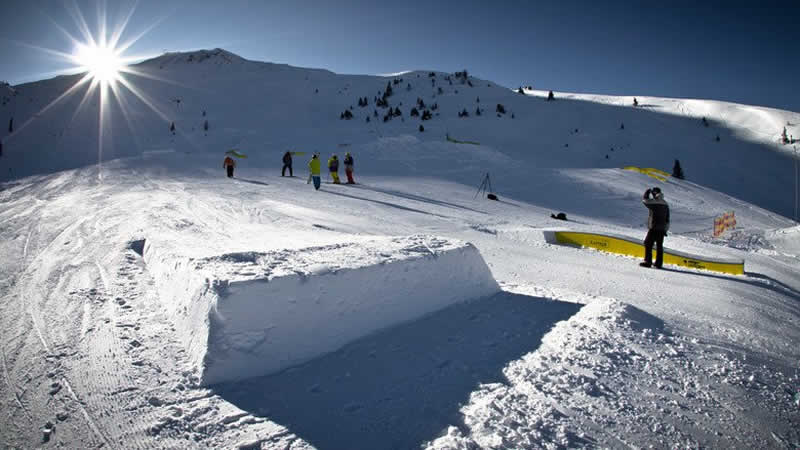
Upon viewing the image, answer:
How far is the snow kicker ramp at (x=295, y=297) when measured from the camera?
2801 mm

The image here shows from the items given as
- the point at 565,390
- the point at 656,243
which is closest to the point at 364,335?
the point at 565,390

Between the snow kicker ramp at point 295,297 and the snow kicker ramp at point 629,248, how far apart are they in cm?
496

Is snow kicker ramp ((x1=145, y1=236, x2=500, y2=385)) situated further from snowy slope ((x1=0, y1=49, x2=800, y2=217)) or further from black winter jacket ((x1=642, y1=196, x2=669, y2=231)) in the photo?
snowy slope ((x1=0, y1=49, x2=800, y2=217))

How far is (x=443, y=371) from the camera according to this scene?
2990 mm

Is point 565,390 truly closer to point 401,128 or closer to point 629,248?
point 629,248

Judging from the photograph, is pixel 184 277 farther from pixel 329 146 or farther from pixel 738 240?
pixel 329 146

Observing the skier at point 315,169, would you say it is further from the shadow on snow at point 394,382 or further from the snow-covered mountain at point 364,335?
the shadow on snow at point 394,382

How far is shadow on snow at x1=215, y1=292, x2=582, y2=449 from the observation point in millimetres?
2334

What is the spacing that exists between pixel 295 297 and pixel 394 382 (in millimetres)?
1033

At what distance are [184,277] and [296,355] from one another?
145 centimetres

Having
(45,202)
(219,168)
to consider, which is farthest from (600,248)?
Answer: (219,168)

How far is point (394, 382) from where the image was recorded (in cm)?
283

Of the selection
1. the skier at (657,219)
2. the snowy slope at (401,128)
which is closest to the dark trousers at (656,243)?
the skier at (657,219)

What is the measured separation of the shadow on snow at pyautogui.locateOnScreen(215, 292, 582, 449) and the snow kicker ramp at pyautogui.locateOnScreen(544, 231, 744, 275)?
477 cm
